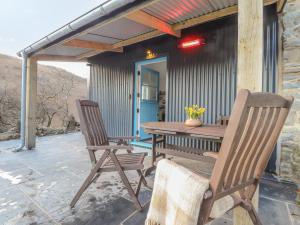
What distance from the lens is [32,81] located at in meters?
4.14

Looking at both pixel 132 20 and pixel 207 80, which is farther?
pixel 207 80

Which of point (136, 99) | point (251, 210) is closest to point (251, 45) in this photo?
point (251, 210)

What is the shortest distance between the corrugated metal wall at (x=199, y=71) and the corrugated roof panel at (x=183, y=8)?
54 cm

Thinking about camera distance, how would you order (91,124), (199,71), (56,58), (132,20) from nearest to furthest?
(91,124)
(132,20)
(199,71)
(56,58)

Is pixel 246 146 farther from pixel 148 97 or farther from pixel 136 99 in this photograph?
pixel 148 97

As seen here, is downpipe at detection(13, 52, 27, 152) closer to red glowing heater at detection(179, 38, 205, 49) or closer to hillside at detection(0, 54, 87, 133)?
hillside at detection(0, 54, 87, 133)

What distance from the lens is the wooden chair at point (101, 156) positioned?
1.80m

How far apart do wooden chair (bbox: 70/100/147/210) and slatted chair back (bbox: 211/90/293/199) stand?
1041mm

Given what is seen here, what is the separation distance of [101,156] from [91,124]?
51 centimetres

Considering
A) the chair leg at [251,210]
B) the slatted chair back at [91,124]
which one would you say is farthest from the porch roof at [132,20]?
the chair leg at [251,210]

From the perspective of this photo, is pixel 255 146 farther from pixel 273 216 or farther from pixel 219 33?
pixel 219 33

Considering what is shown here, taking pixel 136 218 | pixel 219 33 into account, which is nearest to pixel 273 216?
pixel 136 218

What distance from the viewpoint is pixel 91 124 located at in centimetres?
218

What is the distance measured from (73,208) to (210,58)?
3227 millimetres
